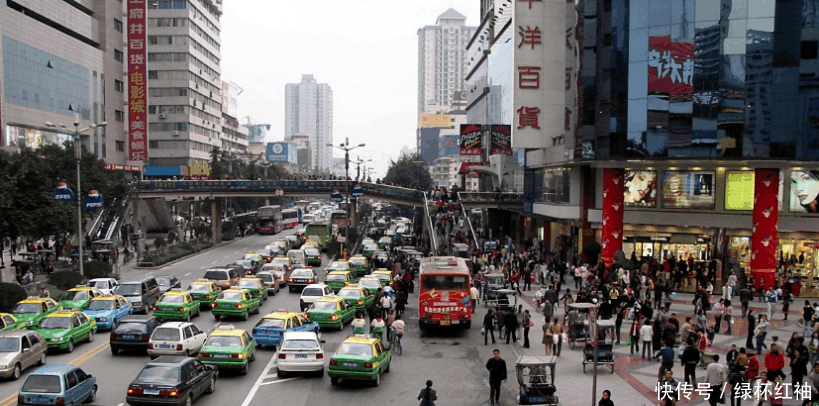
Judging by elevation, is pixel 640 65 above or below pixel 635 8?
below

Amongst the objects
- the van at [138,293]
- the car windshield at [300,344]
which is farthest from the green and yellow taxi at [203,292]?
the car windshield at [300,344]

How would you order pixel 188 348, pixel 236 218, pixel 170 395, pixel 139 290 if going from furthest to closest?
pixel 236 218 < pixel 139 290 < pixel 188 348 < pixel 170 395

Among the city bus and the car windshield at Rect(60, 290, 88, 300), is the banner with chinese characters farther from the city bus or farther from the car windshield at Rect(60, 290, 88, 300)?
the city bus

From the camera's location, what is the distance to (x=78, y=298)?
1131 inches

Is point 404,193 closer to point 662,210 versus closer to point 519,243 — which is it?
point 519,243

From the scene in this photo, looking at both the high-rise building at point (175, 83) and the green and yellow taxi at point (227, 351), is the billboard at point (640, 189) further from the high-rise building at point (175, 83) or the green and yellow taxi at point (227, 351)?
the high-rise building at point (175, 83)

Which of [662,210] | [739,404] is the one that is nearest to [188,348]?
[739,404]

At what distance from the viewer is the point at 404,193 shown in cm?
6631

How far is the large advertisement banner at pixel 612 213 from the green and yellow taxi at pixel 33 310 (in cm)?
2866

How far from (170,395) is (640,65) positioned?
30.4 m

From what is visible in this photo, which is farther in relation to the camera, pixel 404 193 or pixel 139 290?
pixel 404 193

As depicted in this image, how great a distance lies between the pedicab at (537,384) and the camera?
54.0ft

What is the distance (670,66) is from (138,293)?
28244mm

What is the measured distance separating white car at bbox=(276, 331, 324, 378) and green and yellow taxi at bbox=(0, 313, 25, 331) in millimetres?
9685
